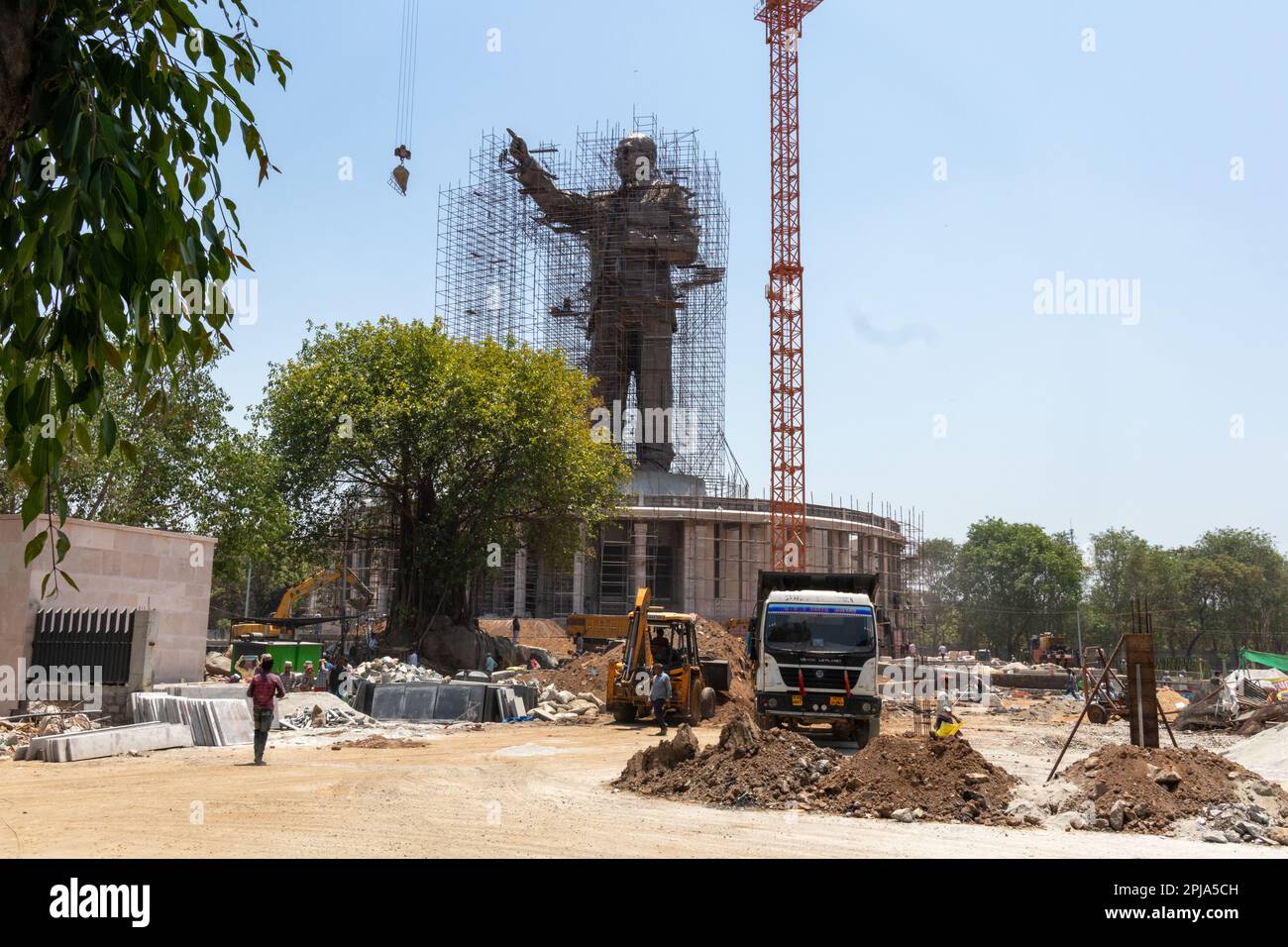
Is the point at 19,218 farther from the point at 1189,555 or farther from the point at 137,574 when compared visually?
the point at 1189,555

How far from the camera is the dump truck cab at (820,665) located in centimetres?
1912

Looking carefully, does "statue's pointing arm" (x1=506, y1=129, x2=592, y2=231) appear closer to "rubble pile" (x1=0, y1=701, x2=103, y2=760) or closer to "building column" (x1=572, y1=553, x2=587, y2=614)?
"building column" (x1=572, y1=553, x2=587, y2=614)

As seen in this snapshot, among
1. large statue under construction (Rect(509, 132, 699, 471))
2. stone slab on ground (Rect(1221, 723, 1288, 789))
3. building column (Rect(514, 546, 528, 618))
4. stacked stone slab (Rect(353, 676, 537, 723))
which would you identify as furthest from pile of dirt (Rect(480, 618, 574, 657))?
stone slab on ground (Rect(1221, 723, 1288, 789))

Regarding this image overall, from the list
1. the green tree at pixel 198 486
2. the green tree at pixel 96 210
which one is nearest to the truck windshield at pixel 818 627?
the green tree at pixel 96 210

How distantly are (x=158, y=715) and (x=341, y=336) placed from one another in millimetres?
23054

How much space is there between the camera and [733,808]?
1283 centimetres

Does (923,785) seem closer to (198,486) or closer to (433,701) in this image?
(433,701)

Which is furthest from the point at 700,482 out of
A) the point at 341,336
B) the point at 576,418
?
the point at 341,336

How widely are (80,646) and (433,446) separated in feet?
62.6

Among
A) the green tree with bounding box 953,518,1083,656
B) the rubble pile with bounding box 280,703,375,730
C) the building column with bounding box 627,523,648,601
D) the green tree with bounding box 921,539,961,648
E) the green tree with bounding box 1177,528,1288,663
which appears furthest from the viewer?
the green tree with bounding box 921,539,961,648

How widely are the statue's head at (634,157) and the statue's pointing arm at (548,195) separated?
3.64 m

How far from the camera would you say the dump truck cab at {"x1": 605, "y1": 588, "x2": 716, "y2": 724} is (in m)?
24.7

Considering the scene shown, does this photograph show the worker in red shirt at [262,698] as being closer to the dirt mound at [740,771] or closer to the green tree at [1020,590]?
the dirt mound at [740,771]

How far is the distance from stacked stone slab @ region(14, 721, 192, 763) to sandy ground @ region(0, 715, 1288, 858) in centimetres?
36
